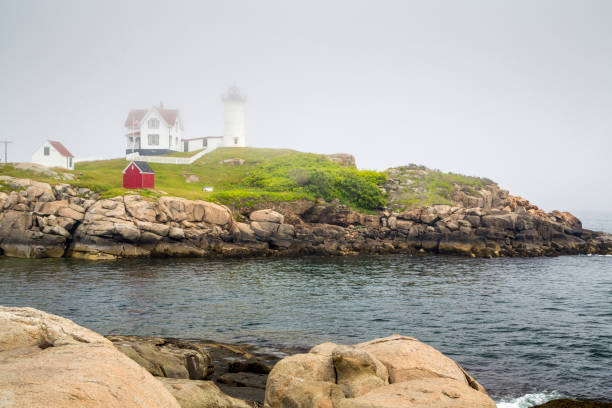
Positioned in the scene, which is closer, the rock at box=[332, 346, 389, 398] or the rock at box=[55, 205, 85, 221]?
the rock at box=[332, 346, 389, 398]

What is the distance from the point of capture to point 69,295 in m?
32.2

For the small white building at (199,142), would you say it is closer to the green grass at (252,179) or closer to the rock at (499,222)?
the green grass at (252,179)

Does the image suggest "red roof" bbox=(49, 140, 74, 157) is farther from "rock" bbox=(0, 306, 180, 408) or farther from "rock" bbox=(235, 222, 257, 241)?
"rock" bbox=(0, 306, 180, 408)

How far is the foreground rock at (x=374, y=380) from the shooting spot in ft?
33.3

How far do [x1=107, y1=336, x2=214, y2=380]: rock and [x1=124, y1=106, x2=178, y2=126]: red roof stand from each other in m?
91.1

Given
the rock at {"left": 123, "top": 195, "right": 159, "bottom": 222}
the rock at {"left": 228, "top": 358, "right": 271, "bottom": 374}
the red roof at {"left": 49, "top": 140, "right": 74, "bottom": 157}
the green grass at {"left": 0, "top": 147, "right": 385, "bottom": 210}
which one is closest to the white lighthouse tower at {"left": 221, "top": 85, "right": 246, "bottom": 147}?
the green grass at {"left": 0, "top": 147, "right": 385, "bottom": 210}

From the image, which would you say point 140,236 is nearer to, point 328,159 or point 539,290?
point 539,290

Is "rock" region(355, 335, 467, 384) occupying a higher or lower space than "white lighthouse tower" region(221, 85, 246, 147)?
lower

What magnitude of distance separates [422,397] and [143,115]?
105 m

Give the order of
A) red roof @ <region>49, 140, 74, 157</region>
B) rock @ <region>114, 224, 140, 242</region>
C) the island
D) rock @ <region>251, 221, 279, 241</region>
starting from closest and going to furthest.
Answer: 1. rock @ <region>114, 224, 140, 242</region>
2. the island
3. rock @ <region>251, 221, 279, 241</region>
4. red roof @ <region>49, 140, 74, 157</region>

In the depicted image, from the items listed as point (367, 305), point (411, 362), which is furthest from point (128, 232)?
point (411, 362)

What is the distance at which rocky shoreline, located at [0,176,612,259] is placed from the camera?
52.0 m

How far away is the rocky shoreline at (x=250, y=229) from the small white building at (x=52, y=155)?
25.9 m

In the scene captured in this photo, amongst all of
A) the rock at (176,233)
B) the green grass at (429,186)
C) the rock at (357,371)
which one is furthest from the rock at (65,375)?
the green grass at (429,186)
